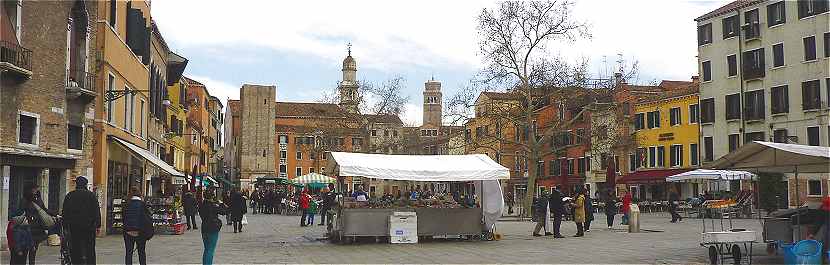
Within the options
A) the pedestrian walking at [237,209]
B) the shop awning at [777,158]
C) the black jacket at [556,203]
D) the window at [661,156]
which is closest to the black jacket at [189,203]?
the pedestrian walking at [237,209]

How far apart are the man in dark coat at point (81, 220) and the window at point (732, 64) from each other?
43575 mm

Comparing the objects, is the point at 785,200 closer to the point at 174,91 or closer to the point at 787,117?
the point at 787,117

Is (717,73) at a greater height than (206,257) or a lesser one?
greater

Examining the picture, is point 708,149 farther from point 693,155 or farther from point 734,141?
point 734,141

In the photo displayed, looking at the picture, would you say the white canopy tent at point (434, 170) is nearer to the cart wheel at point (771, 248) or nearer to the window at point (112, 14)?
the cart wheel at point (771, 248)

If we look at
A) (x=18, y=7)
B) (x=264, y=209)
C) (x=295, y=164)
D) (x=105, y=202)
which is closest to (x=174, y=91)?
(x=264, y=209)

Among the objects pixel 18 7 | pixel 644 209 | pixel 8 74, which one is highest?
pixel 18 7

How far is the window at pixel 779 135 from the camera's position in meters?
44.4

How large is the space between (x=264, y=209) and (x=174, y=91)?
9489 millimetres

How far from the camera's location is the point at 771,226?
14.8m

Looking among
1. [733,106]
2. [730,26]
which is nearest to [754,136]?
[733,106]

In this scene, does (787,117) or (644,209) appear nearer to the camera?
(787,117)

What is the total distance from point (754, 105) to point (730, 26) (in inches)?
205

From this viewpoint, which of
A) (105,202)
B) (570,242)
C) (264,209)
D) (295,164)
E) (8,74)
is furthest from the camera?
(295,164)
